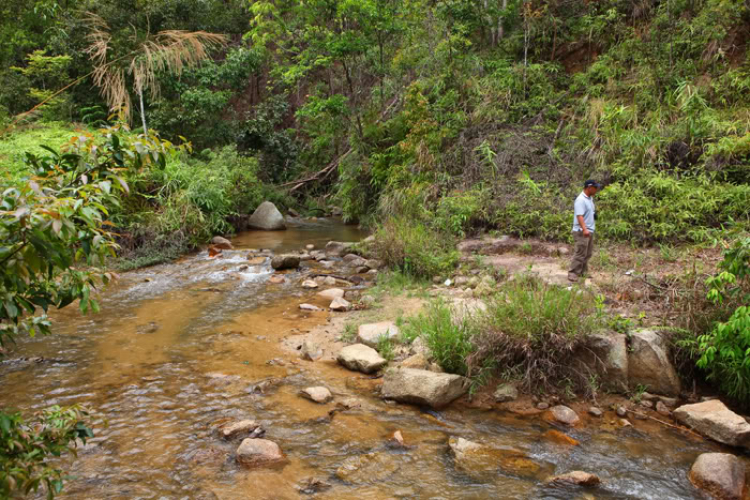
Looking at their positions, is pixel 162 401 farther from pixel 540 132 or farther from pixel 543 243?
pixel 540 132

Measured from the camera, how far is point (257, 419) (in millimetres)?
4262

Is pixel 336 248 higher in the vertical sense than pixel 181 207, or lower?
lower

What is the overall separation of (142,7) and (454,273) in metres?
14.0

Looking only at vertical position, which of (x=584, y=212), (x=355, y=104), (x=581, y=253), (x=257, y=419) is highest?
(x=355, y=104)

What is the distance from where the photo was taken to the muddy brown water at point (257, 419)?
3430mm

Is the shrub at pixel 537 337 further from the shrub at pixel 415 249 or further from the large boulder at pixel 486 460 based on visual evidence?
the shrub at pixel 415 249

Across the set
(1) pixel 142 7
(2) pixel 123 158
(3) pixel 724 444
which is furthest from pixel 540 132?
(1) pixel 142 7

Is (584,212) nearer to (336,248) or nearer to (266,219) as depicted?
(336,248)

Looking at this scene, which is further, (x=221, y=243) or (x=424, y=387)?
(x=221, y=243)

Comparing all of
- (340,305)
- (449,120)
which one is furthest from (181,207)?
(449,120)

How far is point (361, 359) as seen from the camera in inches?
208

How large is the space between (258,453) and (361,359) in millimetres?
1808

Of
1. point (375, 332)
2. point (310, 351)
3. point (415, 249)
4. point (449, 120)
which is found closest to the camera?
point (310, 351)

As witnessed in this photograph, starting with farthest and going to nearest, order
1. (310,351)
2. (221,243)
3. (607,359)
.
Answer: (221,243) < (310,351) < (607,359)
